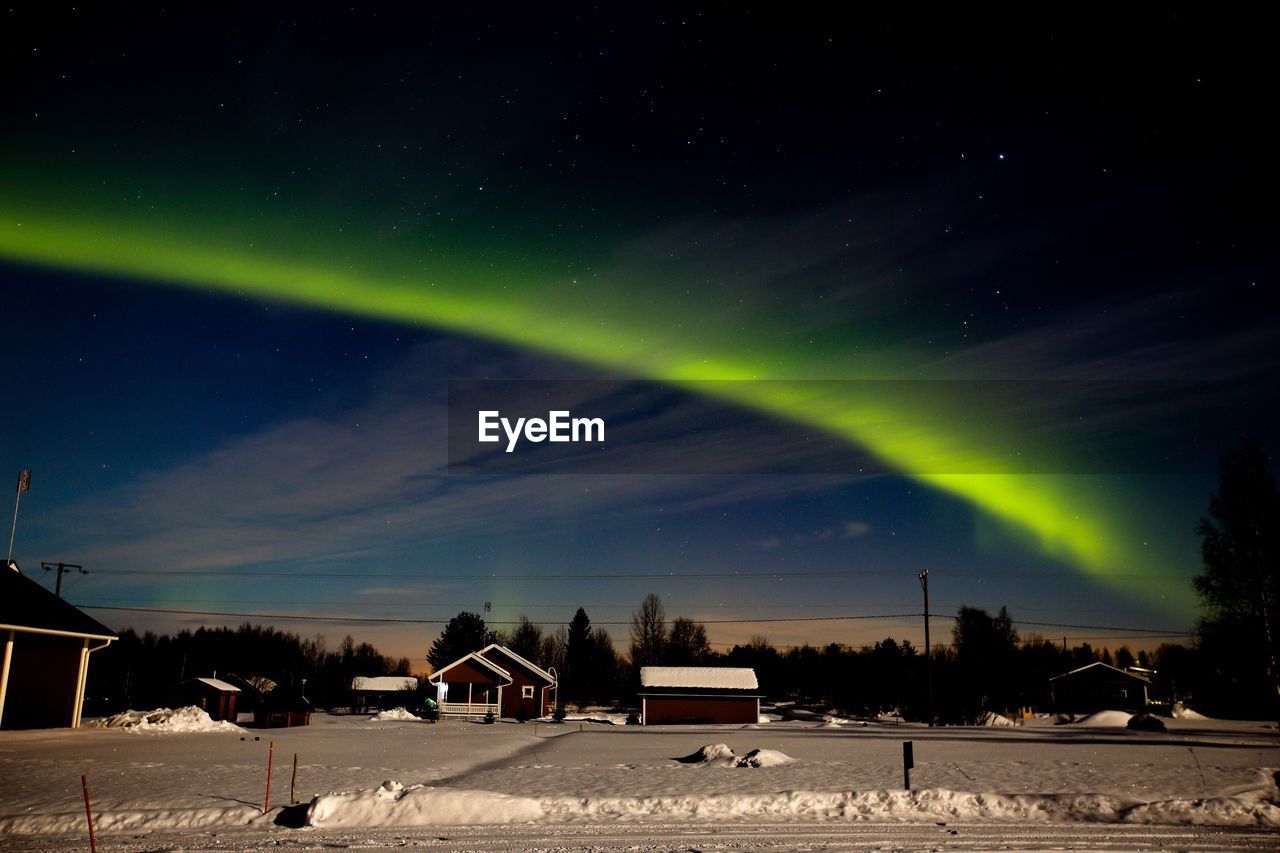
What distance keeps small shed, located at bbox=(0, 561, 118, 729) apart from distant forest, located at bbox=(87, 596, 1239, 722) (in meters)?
23.1

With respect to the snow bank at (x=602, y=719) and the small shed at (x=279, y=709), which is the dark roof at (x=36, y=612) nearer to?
the small shed at (x=279, y=709)

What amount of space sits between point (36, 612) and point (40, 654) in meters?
1.63

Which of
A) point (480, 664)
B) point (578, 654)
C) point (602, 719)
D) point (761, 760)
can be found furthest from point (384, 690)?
point (761, 760)

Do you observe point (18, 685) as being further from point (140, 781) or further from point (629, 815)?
point (629, 815)

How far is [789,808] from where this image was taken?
1555cm

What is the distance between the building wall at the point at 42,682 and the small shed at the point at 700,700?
32.5 m

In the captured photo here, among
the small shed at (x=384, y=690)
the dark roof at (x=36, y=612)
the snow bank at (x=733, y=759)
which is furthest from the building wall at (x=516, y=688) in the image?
the snow bank at (x=733, y=759)

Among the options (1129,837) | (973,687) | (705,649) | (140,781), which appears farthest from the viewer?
(705,649)

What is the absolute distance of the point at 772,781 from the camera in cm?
1902

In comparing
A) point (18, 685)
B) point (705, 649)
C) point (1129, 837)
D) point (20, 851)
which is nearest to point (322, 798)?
point (20, 851)

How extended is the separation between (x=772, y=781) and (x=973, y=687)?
45.1 metres

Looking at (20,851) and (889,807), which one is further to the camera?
(889,807)

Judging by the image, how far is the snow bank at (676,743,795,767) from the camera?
22094 mm

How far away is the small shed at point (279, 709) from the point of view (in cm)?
4284
